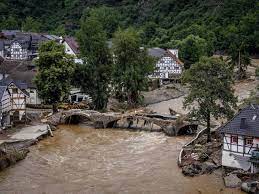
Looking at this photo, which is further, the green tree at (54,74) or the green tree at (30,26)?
the green tree at (30,26)

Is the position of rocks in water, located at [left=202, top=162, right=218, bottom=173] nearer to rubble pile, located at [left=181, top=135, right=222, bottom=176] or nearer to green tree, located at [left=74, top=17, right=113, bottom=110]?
rubble pile, located at [left=181, top=135, right=222, bottom=176]

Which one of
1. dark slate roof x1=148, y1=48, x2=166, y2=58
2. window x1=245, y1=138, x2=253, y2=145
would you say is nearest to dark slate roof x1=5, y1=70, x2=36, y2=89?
dark slate roof x1=148, y1=48, x2=166, y2=58

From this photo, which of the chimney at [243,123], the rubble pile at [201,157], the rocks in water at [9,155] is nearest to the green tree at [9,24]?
the rocks in water at [9,155]

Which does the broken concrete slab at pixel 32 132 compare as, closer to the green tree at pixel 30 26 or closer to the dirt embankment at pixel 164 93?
the dirt embankment at pixel 164 93

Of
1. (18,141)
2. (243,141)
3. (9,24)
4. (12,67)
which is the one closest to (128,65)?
(12,67)

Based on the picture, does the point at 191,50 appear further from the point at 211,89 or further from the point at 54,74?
the point at 211,89

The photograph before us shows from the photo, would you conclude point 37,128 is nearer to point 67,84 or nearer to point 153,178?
point 67,84

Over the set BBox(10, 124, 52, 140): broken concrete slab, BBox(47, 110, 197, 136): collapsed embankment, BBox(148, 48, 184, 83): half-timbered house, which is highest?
BBox(148, 48, 184, 83): half-timbered house
